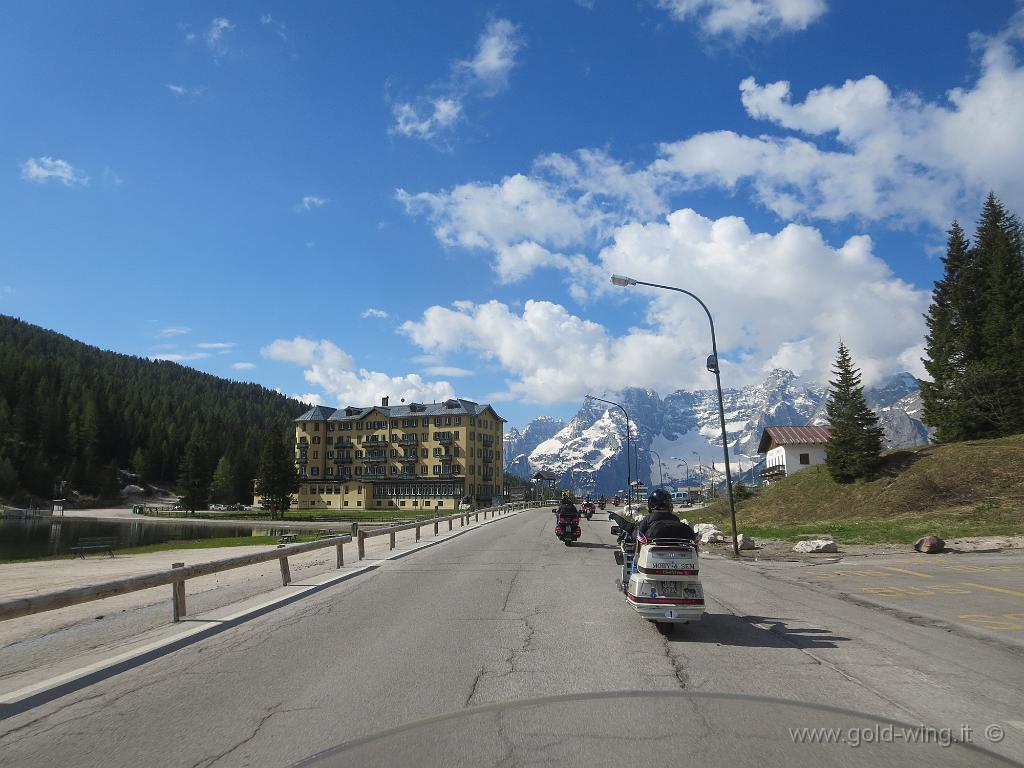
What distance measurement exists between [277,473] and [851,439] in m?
75.1

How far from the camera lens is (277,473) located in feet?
294

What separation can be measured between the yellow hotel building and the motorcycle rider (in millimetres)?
104171

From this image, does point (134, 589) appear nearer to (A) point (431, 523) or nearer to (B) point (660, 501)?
(B) point (660, 501)

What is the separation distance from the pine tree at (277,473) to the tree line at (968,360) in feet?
236

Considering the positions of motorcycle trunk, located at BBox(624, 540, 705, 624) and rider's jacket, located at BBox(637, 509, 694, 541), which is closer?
motorcycle trunk, located at BBox(624, 540, 705, 624)

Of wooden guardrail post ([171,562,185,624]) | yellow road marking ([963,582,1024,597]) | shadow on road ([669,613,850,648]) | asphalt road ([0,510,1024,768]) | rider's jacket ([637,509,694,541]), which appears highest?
rider's jacket ([637,509,694,541])

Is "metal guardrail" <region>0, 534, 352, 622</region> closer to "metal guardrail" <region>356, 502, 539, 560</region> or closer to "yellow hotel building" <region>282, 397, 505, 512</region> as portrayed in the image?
"metal guardrail" <region>356, 502, 539, 560</region>

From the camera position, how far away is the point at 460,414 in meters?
120

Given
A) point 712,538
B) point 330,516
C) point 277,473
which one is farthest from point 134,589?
point 277,473

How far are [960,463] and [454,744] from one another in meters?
37.6

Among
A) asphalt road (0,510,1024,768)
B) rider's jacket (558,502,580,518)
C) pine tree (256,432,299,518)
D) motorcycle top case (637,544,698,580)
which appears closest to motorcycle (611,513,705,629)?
motorcycle top case (637,544,698,580)

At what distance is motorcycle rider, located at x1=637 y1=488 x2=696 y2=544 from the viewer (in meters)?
8.80

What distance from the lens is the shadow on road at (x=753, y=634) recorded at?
26.5 ft

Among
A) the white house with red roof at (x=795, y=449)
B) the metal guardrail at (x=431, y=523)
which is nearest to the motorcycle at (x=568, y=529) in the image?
the metal guardrail at (x=431, y=523)
